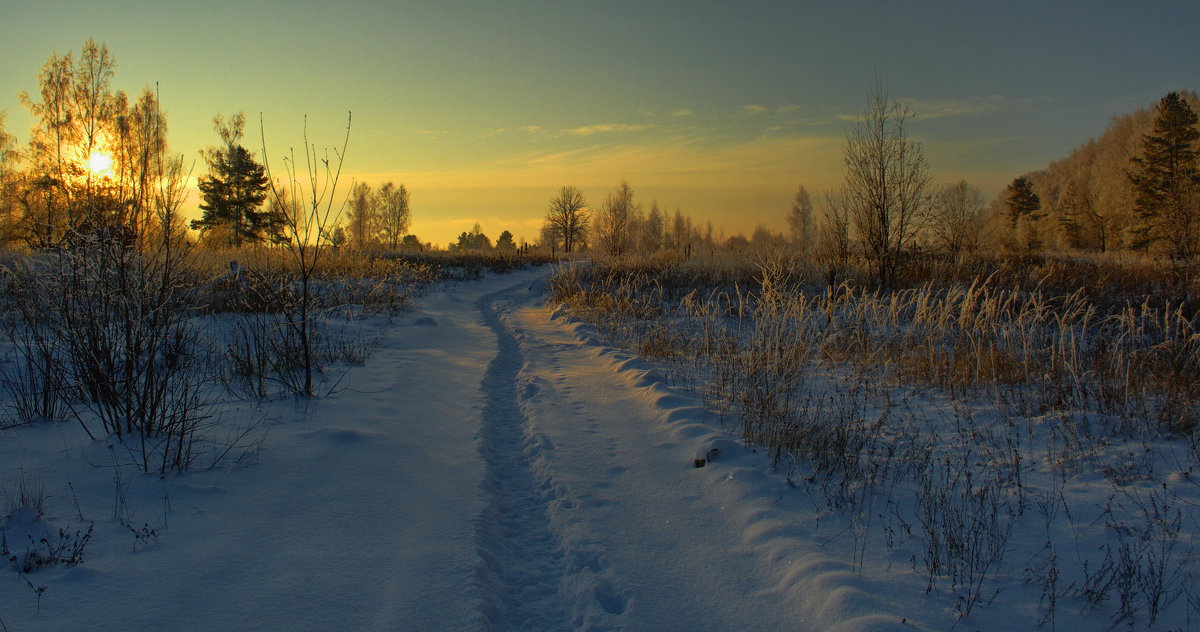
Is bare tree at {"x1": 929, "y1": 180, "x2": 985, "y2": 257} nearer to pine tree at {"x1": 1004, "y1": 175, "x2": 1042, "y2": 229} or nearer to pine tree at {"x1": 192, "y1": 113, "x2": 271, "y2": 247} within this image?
pine tree at {"x1": 1004, "y1": 175, "x2": 1042, "y2": 229}

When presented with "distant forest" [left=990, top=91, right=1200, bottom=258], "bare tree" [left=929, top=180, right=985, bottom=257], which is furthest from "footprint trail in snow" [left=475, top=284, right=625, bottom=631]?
"distant forest" [left=990, top=91, right=1200, bottom=258]

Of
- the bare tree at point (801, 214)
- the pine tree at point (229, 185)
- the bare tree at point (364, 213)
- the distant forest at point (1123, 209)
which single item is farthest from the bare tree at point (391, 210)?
the distant forest at point (1123, 209)

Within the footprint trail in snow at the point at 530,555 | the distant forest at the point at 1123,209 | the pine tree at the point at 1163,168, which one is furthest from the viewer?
the pine tree at the point at 1163,168

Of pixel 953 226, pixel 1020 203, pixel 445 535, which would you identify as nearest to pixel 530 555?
pixel 445 535

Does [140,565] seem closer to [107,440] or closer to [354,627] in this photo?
[354,627]

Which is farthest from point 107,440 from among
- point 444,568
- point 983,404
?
point 983,404

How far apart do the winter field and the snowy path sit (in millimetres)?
17

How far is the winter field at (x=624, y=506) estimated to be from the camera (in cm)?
251

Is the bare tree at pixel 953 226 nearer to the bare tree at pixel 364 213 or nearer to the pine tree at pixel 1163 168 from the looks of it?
the pine tree at pixel 1163 168

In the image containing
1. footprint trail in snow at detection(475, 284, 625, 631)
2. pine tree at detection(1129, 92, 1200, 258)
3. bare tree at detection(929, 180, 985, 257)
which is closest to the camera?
footprint trail in snow at detection(475, 284, 625, 631)

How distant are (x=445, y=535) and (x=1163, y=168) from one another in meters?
55.9

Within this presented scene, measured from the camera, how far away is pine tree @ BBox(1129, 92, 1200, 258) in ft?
124

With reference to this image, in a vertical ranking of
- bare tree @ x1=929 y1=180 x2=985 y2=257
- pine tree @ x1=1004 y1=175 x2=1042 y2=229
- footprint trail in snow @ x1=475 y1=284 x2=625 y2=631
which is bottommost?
footprint trail in snow @ x1=475 y1=284 x2=625 y2=631

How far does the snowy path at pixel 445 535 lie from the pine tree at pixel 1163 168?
46.7m
